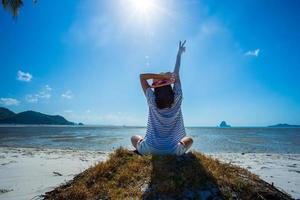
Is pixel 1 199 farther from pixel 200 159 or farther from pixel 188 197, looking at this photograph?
pixel 200 159

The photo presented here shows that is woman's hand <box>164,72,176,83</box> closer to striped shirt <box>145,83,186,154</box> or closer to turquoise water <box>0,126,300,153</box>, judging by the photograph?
striped shirt <box>145,83,186,154</box>

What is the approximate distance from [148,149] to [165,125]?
26.9 inches

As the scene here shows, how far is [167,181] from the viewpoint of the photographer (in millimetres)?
3754

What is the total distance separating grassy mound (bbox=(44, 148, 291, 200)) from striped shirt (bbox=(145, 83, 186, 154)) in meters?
0.31

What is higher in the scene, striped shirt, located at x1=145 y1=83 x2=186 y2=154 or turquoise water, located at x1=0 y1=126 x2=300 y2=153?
striped shirt, located at x1=145 y1=83 x2=186 y2=154

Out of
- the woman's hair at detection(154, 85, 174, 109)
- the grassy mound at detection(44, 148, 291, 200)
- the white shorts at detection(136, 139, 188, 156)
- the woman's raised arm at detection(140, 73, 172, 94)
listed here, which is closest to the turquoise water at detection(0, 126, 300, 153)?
the white shorts at detection(136, 139, 188, 156)

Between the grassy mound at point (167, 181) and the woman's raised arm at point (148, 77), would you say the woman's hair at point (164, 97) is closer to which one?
the woman's raised arm at point (148, 77)

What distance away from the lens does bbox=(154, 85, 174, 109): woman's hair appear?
4.38 m

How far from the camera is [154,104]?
179 inches

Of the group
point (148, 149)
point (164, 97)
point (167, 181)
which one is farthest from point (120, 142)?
point (167, 181)

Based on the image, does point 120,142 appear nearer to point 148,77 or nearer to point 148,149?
point 148,149


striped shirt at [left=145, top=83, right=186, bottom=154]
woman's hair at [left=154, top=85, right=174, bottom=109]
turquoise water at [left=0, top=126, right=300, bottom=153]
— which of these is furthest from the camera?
turquoise water at [left=0, top=126, right=300, bottom=153]

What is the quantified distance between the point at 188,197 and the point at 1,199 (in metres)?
3.66

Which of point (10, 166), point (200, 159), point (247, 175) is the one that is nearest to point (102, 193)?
point (200, 159)
